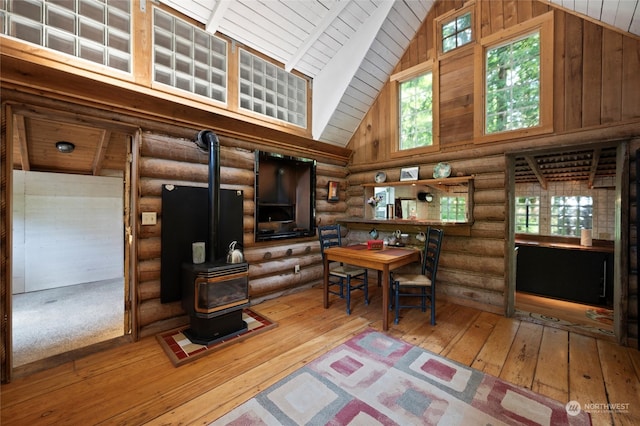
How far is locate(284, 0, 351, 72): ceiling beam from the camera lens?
3.60m

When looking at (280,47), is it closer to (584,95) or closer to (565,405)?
(584,95)

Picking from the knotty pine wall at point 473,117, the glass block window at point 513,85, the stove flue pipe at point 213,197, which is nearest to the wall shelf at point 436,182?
the knotty pine wall at point 473,117

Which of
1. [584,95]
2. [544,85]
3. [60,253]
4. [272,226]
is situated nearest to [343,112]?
[272,226]

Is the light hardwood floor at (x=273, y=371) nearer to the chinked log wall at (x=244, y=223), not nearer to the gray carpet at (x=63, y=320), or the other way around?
the chinked log wall at (x=244, y=223)

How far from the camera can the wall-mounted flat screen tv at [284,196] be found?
3980 millimetres

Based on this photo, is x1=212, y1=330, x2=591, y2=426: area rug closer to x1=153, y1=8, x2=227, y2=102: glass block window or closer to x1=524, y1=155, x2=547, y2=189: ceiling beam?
x1=524, y1=155, x2=547, y2=189: ceiling beam

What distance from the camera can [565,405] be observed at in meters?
1.84

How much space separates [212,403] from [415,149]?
13.9ft

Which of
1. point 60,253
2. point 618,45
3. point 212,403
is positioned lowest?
point 212,403

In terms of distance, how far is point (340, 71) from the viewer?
422cm

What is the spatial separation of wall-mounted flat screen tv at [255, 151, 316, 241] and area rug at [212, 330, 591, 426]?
2.23 meters

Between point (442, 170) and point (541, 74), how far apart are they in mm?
1591

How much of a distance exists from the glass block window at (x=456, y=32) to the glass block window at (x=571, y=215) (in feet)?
16.8

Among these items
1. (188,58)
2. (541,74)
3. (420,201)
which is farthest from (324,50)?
(420,201)
